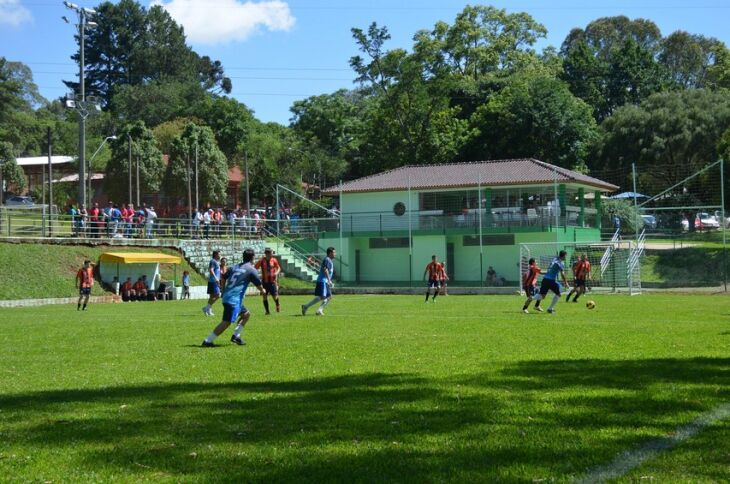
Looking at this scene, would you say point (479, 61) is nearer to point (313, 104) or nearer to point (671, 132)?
point (313, 104)

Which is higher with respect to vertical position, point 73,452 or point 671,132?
point 671,132

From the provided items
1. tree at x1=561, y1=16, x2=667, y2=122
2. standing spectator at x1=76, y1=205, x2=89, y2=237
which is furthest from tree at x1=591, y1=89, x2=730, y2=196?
standing spectator at x1=76, y1=205, x2=89, y2=237

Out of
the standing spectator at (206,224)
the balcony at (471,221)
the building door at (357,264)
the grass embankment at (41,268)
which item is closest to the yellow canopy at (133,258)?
the grass embankment at (41,268)

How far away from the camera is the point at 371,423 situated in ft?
27.0

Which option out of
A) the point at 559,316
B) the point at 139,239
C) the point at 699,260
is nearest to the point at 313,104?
the point at 139,239

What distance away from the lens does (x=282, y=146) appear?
77875 mm

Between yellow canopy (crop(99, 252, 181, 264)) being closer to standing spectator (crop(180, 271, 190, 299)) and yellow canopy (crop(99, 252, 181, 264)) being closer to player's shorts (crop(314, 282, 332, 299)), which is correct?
standing spectator (crop(180, 271, 190, 299))

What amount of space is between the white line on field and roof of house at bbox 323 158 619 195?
131 feet

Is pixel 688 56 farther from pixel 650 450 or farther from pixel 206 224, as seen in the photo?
pixel 650 450

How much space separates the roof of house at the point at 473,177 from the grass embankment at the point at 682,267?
651cm

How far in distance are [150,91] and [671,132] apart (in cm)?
5442

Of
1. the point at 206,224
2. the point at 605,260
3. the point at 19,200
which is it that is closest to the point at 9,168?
the point at 19,200

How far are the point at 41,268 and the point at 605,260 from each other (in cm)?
2671

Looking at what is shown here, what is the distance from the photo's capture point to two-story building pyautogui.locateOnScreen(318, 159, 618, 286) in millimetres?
47781
